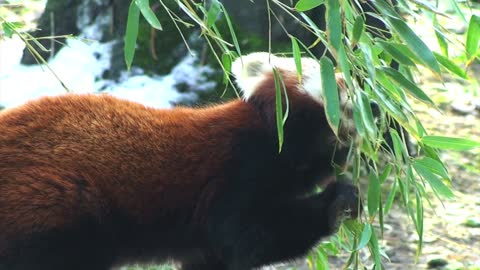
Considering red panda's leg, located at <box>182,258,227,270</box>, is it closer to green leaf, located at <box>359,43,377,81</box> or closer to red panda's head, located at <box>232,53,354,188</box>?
red panda's head, located at <box>232,53,354,188</box>

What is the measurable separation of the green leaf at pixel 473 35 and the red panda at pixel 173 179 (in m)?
0.76

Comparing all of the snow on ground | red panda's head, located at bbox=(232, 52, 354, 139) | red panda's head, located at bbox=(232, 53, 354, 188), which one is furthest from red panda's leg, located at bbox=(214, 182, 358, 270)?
the snow on ground

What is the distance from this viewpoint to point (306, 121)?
3.21 m

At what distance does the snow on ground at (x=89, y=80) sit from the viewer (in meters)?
5.09

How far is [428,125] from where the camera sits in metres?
5.89

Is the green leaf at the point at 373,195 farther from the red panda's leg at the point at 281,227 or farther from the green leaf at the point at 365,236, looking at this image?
the red panda's leg at the point at 281,227

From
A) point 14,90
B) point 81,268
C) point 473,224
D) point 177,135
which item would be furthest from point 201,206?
point 14,90

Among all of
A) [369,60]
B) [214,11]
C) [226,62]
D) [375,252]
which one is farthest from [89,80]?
[369,60]

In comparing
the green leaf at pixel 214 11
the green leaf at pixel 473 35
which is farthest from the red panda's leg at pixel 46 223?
the green leaf at pixel 473 35

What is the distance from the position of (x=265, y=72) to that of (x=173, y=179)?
1.95 ft

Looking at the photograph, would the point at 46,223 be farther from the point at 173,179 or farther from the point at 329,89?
the point at 329,89

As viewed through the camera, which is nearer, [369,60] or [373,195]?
[369,60]

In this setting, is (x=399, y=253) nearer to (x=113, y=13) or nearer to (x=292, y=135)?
(x=292, y=135)

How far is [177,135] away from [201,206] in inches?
11.6
